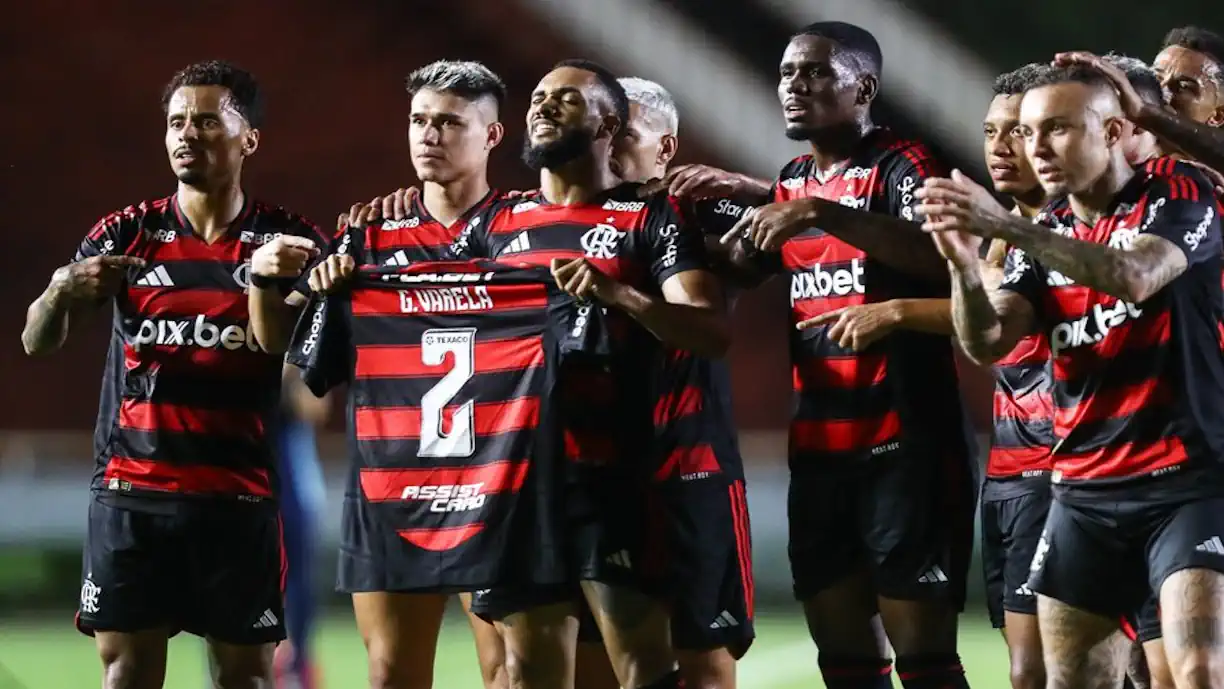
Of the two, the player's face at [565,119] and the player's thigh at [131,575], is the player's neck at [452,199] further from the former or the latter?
the player's thigh at [131,575]

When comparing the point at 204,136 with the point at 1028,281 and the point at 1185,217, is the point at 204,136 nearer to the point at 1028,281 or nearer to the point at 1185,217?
the point at 1028,281

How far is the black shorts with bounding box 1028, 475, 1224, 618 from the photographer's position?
12.3ft

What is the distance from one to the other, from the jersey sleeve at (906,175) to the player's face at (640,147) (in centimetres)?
90

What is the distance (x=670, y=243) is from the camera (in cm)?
438

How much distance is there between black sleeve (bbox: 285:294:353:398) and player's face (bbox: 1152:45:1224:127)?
2.64m

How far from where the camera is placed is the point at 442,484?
4.26 m

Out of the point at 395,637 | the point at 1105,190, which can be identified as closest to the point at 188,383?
the point at 395,637

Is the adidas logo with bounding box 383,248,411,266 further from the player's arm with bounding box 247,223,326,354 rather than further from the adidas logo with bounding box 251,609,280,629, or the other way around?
the adidas logo with bounding box 251,609,280,629

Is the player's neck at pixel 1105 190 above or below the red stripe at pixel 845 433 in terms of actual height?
above

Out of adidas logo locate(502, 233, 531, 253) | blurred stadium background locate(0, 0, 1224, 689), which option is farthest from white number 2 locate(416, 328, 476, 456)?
blurred stadium background locate(0, 0, 1224, 689)

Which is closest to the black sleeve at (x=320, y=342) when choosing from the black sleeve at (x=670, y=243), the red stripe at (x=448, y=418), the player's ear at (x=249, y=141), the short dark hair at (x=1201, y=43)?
the red stripe at (x=448, y=418)

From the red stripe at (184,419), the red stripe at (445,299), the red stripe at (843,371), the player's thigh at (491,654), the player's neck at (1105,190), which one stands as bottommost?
the player's thigh at (491,654)

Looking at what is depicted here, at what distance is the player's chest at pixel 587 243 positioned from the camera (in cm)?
441

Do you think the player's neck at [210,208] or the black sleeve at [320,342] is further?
the player's neck at [210,208]
